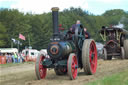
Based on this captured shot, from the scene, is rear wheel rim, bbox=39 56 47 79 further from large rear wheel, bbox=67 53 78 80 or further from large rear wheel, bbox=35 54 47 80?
large rear wheel, bbox=67 53 78 80

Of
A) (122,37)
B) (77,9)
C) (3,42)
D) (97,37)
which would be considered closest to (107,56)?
(122,37)

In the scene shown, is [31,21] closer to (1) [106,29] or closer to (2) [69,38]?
(1) [106,29]

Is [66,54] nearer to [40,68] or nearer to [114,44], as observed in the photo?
[40,68]

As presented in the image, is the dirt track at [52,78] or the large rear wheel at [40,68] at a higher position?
the large rear wheel at [40,68]

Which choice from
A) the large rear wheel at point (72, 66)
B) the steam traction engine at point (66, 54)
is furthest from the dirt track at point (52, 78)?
the steam traction engine at point (66, 54)

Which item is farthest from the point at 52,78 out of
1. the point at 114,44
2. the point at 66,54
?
the point at 114,44

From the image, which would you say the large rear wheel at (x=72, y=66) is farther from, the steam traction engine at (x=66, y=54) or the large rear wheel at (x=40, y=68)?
the large rear wheel at (x=40, y=68)

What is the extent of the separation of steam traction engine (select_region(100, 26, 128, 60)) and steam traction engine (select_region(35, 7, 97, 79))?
303 inches

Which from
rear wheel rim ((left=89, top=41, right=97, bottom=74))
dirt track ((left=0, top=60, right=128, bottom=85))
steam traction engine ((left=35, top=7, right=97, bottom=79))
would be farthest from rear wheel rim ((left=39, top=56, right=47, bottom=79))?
rear wheel rim ((left=89, top=41, right=97, bottom=74))

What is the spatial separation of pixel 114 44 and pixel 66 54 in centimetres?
933

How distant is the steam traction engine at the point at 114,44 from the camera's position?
1599 centimetres

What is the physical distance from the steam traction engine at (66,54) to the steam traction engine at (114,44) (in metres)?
7.69

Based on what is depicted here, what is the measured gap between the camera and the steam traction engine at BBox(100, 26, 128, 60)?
1599cm

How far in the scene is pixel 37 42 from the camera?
48.8m
